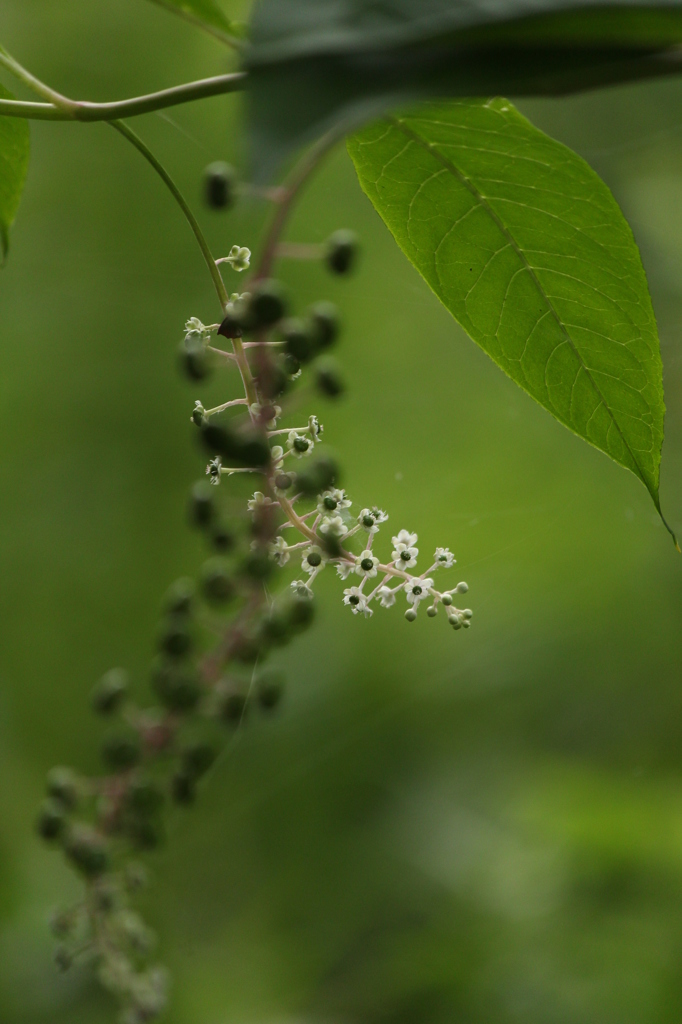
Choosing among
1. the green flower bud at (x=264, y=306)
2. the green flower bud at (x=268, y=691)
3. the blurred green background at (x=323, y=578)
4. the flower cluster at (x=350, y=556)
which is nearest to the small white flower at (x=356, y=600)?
the flower cluster at (x=350, y=556)

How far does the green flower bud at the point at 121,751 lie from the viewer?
1.18ft

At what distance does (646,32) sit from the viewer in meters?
0.24

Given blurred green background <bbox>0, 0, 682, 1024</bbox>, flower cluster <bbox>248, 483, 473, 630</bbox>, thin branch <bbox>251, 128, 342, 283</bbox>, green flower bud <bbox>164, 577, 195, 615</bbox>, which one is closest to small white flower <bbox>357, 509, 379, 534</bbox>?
flower cluster <bbox>248, 483, 473, 630</bbox>

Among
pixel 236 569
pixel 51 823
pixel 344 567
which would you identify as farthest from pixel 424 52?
pixel 51 823

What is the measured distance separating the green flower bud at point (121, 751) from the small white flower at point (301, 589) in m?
0.09

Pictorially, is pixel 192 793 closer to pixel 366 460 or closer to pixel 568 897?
pixel 568 897

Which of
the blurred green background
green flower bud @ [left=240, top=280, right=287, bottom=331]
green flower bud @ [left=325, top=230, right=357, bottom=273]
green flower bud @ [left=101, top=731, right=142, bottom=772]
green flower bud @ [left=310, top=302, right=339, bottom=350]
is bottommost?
green flower bud @ [left=101, top=731, right=142, bottom=772]

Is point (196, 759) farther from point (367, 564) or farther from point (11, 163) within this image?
point (11, 163)

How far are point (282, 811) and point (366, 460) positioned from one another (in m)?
0.78

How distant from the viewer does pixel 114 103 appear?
35cm

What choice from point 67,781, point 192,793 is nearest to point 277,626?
point 192,793

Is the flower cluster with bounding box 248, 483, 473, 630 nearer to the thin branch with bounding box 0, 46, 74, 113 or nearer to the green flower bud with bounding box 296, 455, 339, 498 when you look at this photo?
the green flower bud with bounding box 296, 455, 339, 498

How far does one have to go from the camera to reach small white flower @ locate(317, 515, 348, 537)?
352 millimetres

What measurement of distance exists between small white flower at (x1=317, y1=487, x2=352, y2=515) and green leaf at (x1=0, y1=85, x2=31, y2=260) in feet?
0.66
